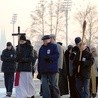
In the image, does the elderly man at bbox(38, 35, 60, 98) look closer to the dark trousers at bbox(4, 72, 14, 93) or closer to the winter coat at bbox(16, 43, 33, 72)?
the winter coat at bbox(16, 43, 33, 72)

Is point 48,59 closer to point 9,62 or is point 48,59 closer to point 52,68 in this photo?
point 52,68

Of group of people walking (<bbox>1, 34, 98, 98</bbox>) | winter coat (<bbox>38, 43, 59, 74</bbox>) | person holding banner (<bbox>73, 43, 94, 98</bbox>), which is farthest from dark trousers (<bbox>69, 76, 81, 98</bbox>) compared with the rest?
winter coat (<bbox>38, 43, 59, 74</bbox>)

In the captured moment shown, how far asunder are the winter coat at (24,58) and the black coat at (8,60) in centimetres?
227

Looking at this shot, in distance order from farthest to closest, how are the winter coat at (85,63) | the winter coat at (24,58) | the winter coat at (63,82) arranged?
the winter coat at (63,82) < the winter coat at (24,58) < the winter coat at (85,63)

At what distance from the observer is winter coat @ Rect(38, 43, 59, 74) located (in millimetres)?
11539

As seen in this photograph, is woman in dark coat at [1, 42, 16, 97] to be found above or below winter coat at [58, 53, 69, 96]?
above

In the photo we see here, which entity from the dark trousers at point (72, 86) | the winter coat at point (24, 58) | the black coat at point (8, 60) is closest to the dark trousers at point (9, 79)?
the black coat at point (8, 60)

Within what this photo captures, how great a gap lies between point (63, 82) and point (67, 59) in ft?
2.31

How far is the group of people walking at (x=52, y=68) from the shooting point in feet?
38.3

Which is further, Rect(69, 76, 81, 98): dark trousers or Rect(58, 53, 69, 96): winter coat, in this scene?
Rect(58, 53, 69, 96): winter coat

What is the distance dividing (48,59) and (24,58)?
4.89 feet

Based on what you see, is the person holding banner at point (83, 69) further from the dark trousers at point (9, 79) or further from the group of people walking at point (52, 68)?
the dark trousers at point (9, 79)

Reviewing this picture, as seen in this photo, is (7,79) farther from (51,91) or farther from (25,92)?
(51,91)

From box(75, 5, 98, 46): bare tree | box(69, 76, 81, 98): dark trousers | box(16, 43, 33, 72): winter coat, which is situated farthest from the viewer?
box(75, 5, 98, 46): bare tree
